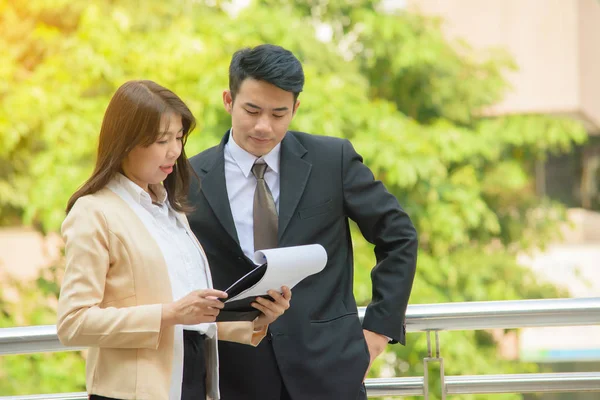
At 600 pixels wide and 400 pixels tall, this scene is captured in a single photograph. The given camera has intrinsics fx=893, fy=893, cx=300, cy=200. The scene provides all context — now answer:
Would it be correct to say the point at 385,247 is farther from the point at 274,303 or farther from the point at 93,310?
the point at 93,310

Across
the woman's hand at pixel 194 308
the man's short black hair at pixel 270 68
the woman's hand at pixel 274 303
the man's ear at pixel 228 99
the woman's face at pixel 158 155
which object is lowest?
the woman's hand at pixel 274 303

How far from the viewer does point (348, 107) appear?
611 cm

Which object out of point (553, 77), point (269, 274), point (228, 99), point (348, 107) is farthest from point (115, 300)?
point (553, 77)

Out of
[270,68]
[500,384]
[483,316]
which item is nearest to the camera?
[270,68]

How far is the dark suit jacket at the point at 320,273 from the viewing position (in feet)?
6.79

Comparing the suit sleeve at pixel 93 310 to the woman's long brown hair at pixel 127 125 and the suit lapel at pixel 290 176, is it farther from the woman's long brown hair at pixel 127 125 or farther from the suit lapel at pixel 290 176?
the suit lapel at pixel 290 176

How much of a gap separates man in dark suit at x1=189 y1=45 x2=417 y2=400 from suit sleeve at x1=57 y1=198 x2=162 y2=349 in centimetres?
46

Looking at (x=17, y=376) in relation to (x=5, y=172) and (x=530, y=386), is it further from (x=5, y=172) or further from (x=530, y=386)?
(x=530, y=386)

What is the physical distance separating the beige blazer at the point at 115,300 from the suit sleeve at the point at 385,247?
1.97 ft

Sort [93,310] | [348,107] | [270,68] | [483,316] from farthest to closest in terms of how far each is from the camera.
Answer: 1. [348,107]
2. [483,316]
3. [270,68]
4. [93,310]

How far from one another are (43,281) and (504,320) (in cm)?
452

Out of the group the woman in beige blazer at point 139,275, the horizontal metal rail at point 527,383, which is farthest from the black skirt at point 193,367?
the horizontal metal rail at point 527,383

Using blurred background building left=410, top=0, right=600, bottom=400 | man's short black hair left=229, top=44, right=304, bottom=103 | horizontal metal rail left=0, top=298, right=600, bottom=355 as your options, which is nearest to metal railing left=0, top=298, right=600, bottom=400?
horizontal metal rail left=0, top=298, right=600, bottom=355

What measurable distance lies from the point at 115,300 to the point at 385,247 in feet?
2.50
